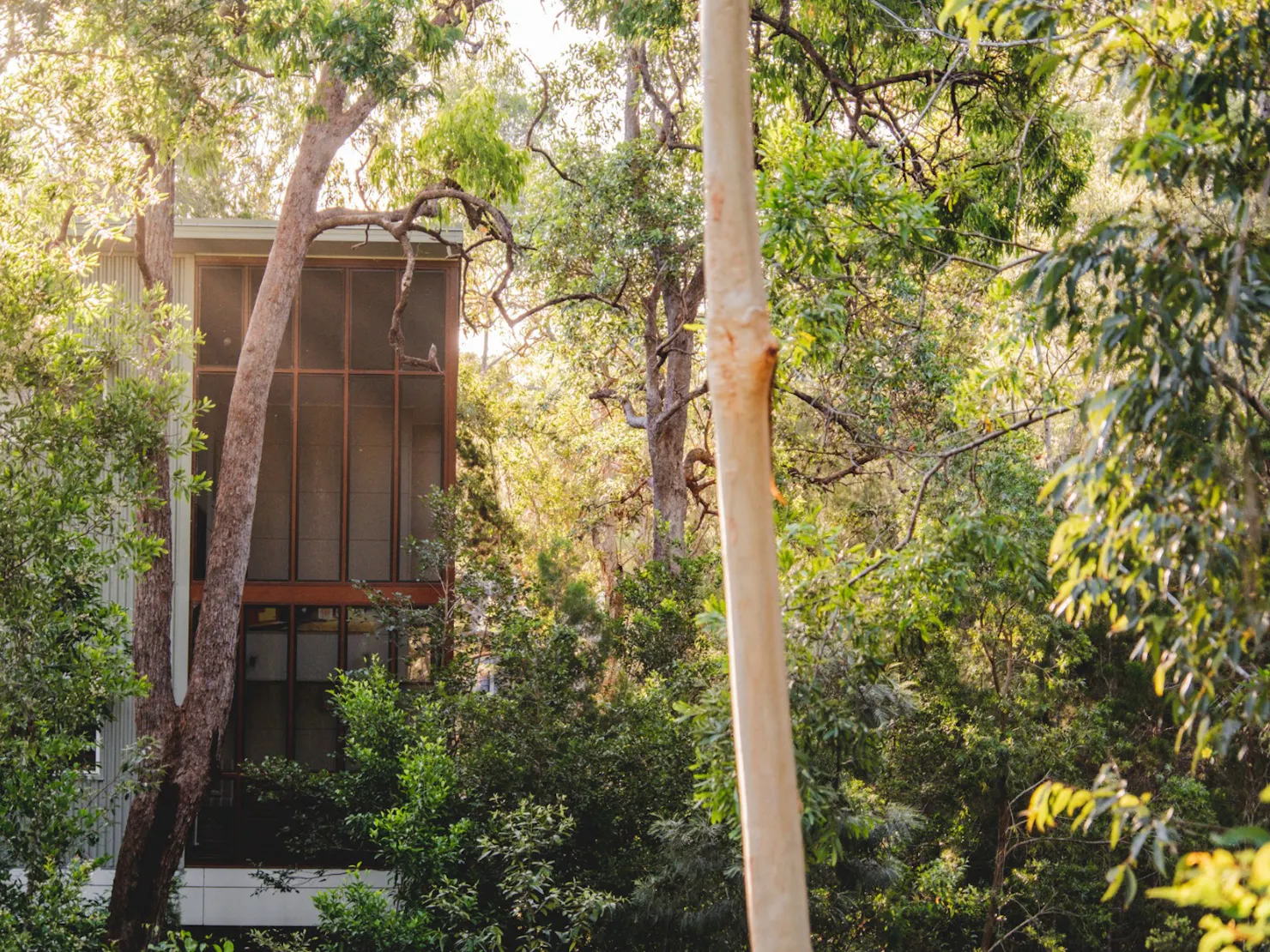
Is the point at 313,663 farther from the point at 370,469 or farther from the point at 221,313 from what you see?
the point at 221,313

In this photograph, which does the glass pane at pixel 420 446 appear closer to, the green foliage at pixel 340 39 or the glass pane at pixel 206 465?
the glass pane at pixel 206 465

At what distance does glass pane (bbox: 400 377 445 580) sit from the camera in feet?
40.3

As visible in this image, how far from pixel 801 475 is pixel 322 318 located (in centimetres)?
543

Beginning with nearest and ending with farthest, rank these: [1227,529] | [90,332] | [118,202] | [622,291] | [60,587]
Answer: [1227,529] → [60,587] → [90,332] → [118,202] → [622,291]

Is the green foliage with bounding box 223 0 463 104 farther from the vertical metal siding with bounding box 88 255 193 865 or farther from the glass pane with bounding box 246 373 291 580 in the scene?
the glass pane with bounding box 246 373 291 580

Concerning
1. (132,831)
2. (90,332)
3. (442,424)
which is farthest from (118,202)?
(132,831)

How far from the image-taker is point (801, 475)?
500 inches

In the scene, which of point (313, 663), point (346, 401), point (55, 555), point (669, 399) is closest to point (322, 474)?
point (346, 401)

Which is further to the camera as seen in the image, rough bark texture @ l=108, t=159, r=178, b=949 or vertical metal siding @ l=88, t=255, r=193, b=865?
vertical metal siding @ l=88, t=255, r=193, b=865

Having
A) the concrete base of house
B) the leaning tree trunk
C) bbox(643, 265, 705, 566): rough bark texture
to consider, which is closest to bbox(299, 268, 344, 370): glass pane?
the leaning tree trunk

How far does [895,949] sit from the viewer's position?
10.7 meters

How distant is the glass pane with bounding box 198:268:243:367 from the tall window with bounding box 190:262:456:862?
1 centimetres

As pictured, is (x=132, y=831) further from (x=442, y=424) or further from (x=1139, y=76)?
(x=1139, y=76)

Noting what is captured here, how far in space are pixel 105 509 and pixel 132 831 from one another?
373cm
